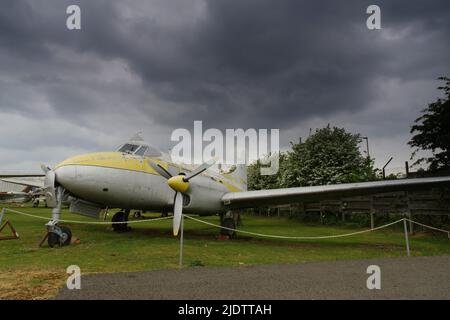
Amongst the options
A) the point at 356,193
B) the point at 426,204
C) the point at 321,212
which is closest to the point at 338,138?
the point at 321,212

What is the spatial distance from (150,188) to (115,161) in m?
1.84

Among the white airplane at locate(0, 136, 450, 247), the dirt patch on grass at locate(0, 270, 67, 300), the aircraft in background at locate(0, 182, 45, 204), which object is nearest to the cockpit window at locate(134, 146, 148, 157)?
the white airplane at locate(0, 136, 450, 247)

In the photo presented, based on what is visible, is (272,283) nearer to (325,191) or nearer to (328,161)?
(325,191)

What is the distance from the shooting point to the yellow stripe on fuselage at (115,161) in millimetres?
10584

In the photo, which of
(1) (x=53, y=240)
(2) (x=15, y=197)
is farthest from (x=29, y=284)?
(2) (x=15, y=197)

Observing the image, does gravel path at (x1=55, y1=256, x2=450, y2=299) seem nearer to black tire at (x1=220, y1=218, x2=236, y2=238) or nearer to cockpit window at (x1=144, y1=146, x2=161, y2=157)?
black tire at (x1=220, y1=218, x2=236, y2=238)

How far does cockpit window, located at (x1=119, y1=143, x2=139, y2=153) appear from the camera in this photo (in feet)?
41.1

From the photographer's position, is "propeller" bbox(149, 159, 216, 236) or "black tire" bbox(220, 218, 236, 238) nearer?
"propeller" bbox(149, 159, 216, 236)

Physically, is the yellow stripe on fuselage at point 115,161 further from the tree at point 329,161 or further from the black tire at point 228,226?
the tree at point 329,161

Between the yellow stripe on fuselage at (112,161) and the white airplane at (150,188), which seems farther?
the yellow stripe on fuselage at (112,161)

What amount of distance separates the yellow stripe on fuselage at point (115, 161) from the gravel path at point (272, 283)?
5485mm

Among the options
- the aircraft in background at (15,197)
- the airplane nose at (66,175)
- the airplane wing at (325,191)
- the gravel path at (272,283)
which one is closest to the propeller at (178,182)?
the airplane wing at (325,191)

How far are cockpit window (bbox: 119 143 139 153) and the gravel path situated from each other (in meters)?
7.00
